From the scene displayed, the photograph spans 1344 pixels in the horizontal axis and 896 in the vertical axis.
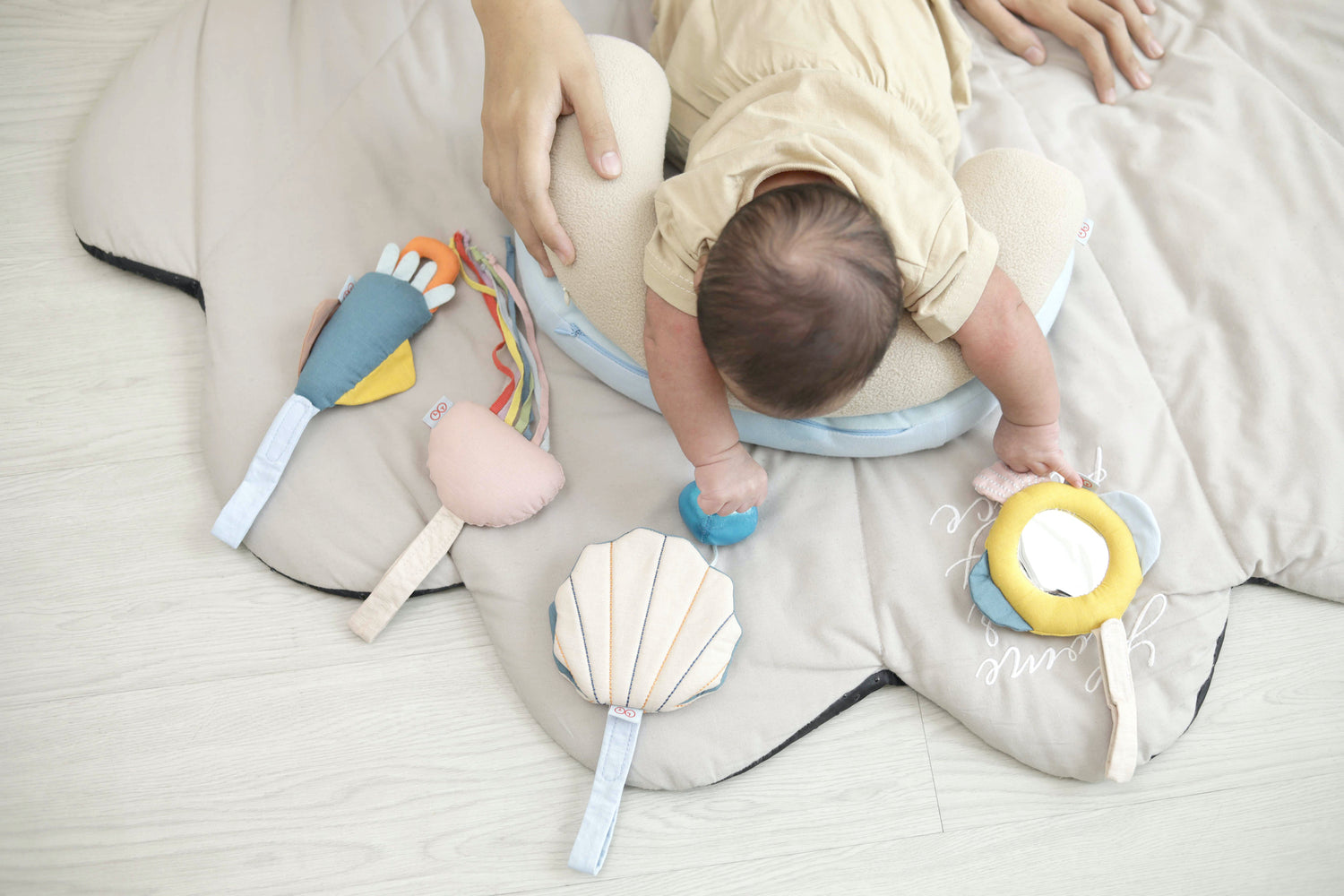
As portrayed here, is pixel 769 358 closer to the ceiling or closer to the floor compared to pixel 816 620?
closer to the ceiling

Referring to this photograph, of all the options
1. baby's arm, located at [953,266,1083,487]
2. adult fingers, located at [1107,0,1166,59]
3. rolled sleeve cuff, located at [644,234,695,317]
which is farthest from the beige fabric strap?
adult fingers, located at [1107,0,1166,59]

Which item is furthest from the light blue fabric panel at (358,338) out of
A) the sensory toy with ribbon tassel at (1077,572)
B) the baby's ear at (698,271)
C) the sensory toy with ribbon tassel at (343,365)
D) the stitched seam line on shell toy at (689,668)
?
the sensory toy with ribbon tassel at (1077,572)

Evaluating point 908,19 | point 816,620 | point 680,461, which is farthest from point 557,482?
point 908,19

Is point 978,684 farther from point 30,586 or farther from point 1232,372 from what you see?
point 30,586

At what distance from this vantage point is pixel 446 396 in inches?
43.3

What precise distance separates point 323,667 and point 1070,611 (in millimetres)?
831

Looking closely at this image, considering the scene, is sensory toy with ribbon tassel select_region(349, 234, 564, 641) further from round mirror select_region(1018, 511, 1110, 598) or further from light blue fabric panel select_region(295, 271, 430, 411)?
round mirror select_region(1018, 511, 1110, 598)

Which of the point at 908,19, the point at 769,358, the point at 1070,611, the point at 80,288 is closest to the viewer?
the point at 769,358

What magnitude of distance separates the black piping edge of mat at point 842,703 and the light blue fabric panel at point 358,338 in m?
0.63

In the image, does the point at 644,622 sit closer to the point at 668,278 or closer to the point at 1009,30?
the point at 668,278

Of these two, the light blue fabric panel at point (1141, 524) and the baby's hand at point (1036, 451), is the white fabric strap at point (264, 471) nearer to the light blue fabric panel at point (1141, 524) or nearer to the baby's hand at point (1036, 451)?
the baby's hand at point (1036, 451)

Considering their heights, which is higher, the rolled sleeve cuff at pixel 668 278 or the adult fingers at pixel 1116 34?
the adult fingers at pixel 1116 34

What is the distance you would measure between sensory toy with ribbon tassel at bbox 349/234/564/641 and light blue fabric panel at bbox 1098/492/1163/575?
623mm

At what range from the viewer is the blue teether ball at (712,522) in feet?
3.20
